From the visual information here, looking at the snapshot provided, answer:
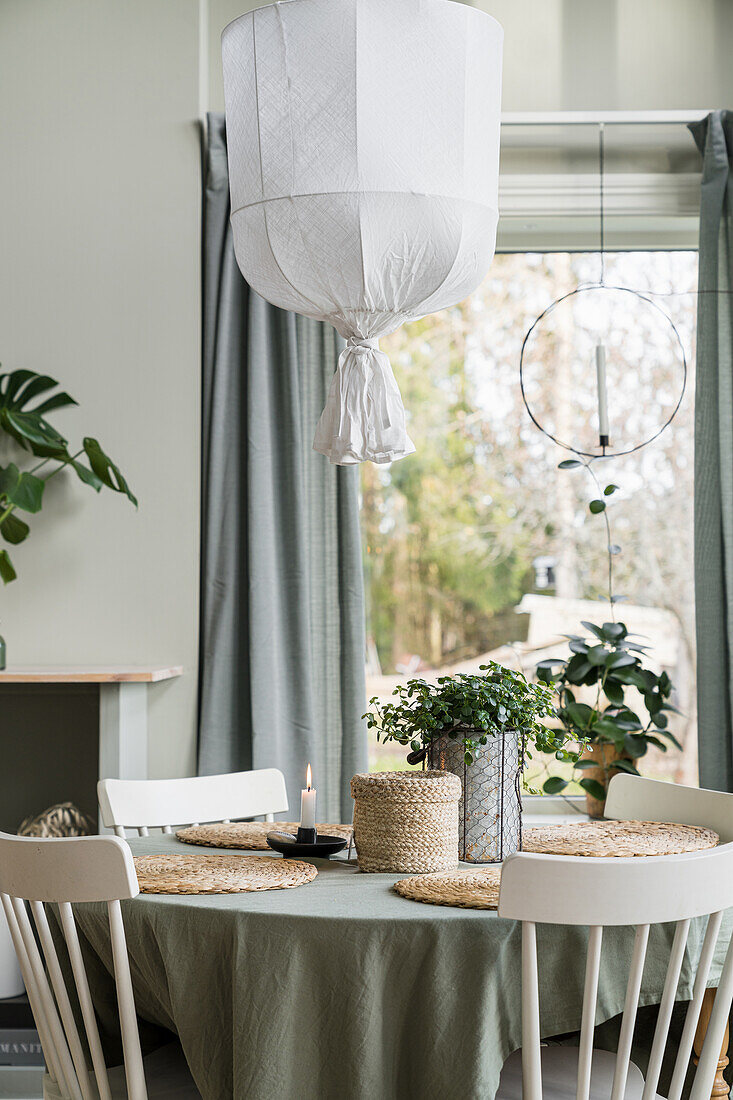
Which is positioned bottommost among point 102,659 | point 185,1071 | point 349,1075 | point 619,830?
point 185,1071

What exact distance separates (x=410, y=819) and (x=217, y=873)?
0.29m

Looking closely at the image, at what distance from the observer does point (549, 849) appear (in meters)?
1.62

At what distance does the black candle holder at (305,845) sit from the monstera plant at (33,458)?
53.7 inches

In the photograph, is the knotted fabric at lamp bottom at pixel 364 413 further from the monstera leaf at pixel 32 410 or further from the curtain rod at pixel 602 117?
the curtain rod at pixel 602 117

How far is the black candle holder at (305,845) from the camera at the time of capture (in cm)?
168

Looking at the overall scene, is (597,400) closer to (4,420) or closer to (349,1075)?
(4,420)

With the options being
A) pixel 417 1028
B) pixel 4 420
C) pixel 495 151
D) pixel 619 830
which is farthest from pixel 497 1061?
pixel 4 420

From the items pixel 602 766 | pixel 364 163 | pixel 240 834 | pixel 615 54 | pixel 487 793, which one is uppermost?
pixel 615 54

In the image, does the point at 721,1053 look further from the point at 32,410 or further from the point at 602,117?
the point at 602,117

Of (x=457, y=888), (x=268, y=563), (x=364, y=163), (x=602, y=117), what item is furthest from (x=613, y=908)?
(x=602, y=117)

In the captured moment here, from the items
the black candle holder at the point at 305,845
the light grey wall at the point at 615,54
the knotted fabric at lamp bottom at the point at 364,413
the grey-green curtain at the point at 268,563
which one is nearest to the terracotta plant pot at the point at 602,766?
the grey-green curtain at the point at 268,563

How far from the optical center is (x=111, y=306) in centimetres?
304

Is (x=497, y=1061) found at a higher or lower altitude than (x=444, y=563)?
lower

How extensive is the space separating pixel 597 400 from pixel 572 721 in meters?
0.93
